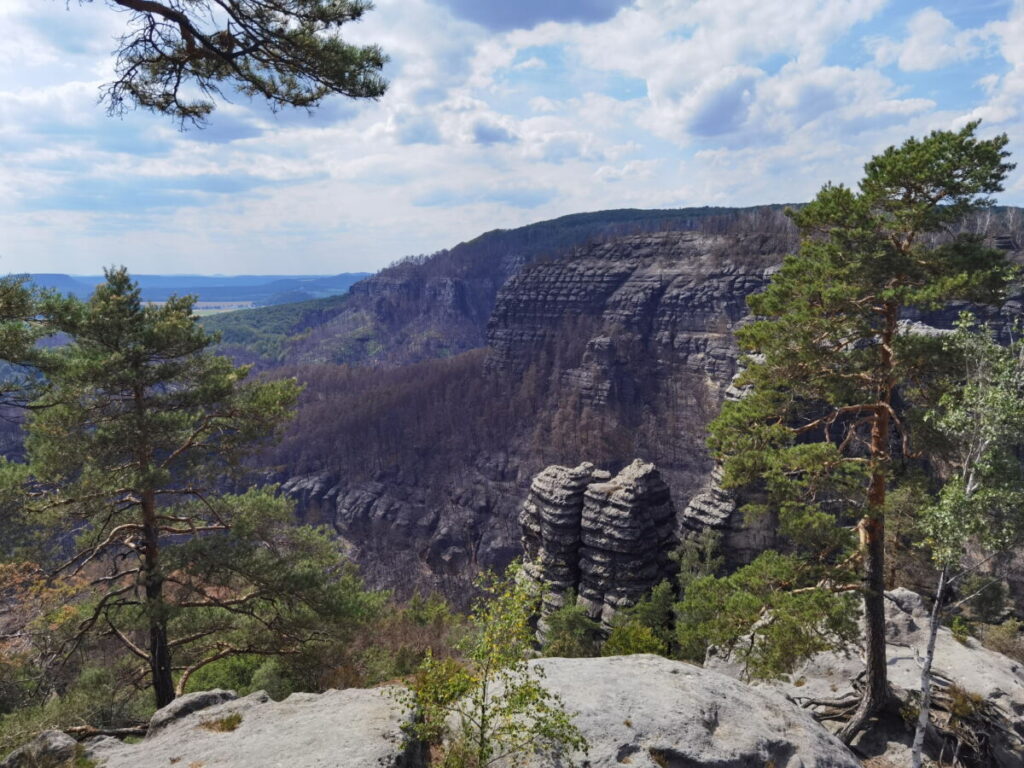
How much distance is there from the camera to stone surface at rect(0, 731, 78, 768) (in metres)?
8.55

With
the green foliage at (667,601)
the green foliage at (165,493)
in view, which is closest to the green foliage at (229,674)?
the green foliage at (165,493)

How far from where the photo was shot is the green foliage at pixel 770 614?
1170 cm

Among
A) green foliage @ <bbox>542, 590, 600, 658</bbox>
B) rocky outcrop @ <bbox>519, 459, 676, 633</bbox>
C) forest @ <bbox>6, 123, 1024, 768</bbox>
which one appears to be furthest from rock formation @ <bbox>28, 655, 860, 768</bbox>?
rocky outcrop @ <bbox>519, 459, 676, 633</bbox>

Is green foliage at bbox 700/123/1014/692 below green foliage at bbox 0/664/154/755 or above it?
above

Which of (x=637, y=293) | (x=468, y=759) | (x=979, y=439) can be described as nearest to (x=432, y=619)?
(x=468, y=759)

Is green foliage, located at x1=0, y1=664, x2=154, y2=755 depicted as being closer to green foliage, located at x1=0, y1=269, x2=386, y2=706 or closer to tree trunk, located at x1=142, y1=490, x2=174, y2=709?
tree trunk, located at x1=142, y1=490, x2=174, y2=709

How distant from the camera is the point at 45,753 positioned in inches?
344

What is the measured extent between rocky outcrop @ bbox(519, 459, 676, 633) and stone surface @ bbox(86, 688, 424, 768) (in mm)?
24227

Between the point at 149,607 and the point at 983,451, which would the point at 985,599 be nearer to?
the point at 983,451

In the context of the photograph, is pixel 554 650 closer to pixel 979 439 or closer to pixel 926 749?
pixel 926 749

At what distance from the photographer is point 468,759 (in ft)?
26.1

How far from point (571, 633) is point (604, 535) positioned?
21.5 ft

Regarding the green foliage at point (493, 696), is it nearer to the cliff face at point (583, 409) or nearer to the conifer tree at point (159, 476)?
the conifer tree at point (159, 476)

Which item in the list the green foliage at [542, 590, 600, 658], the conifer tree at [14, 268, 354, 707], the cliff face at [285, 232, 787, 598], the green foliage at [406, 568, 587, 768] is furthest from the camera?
the cliff face at [285, 232, 787, 598]
